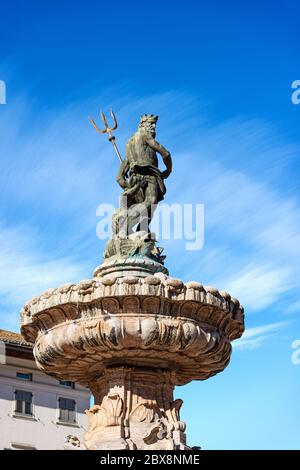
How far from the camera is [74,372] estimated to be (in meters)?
13.9

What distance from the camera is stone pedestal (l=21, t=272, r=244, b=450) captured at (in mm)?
12211

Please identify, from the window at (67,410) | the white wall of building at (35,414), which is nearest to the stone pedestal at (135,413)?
the white wall of building at (35,414)

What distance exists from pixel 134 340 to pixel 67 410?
2946 centimetres

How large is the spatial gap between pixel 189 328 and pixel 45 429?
28515 mm

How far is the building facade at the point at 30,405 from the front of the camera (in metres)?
38.5

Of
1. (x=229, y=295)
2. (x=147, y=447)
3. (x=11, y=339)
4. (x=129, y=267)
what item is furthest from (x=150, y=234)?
(x=11, y=339)

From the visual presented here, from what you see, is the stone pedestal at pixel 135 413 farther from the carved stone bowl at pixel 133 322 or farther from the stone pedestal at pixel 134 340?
the carved stone bowl at pixel 133 322

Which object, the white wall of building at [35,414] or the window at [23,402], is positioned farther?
the window at [23,402]

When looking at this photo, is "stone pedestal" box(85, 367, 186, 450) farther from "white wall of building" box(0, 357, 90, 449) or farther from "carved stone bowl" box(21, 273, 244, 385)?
"white wall of building" box(0, 357, 90, 449)

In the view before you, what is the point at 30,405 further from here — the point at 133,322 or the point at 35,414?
the point at 133,322

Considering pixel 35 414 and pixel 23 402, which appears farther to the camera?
pixel 35 414

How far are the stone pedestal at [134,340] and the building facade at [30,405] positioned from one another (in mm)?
25320

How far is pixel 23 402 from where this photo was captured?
39.4m

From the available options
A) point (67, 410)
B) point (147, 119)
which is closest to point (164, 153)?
point (147, 119)
